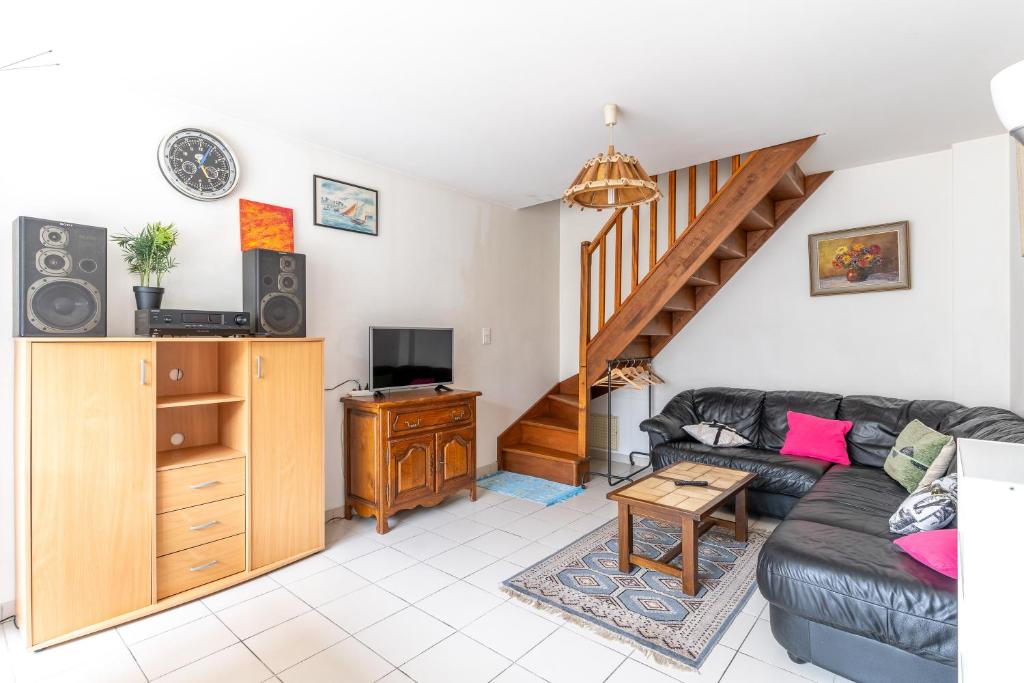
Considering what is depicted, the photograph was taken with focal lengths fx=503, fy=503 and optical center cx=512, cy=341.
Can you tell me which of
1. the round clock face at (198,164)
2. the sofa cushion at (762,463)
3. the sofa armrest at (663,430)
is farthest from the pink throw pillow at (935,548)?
the round clock face at (198,164)

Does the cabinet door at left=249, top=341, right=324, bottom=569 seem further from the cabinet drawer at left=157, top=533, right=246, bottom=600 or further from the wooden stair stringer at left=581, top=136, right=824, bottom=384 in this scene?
the wooden stair stringer at left=581, top=136, right=824, bottom=384

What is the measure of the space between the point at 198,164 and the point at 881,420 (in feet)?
15.1

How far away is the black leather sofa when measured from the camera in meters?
1.68

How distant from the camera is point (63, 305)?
2133 millimetres

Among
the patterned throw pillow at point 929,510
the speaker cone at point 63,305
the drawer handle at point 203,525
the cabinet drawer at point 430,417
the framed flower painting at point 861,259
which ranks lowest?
the drawer handle at point 203,525

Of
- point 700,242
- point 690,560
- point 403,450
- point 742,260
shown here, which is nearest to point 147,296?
point 403,450

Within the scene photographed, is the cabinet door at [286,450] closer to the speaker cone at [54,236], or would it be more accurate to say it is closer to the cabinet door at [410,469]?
the cabinet door at [410,469]

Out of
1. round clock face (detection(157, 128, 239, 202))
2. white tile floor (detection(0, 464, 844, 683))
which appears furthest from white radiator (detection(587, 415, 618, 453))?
round clock face (detection(157, 128, 239, 202))

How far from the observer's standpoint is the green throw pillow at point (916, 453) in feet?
8.56

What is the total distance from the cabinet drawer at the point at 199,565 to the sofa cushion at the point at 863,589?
2511mm

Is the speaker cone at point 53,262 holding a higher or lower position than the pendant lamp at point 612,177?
lower

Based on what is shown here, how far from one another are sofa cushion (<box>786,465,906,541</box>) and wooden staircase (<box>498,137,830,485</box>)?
1.65 meters

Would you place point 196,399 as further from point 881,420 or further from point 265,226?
point 881,420

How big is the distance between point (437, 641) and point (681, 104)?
296 centimetres
